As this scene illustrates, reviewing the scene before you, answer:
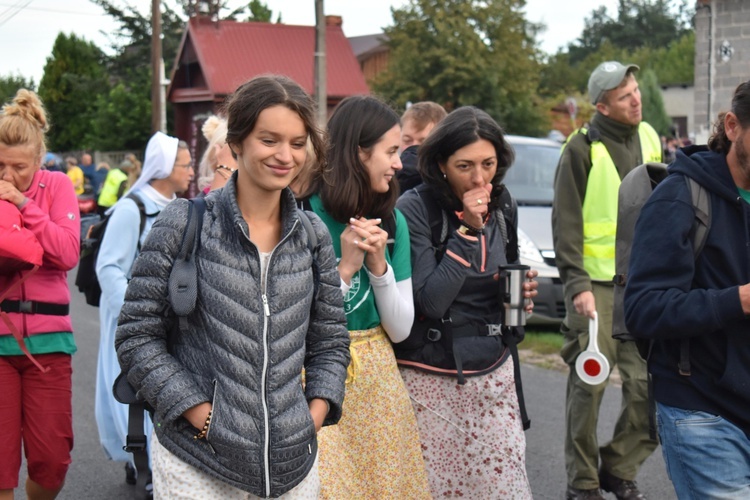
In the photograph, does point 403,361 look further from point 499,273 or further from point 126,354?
point 126,354

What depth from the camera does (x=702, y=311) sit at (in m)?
3.11

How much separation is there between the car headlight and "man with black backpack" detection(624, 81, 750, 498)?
24.1ft

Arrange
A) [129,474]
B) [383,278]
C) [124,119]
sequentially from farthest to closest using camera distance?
[124,119] → [129,474] → [383,278]

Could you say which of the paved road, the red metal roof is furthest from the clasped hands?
the red metal roof

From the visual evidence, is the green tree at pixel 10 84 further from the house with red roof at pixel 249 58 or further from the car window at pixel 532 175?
the car window at pixel 532 175

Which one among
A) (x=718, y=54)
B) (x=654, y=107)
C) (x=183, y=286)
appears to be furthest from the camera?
(x=654, y=107)

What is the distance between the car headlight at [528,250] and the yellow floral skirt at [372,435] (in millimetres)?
6999

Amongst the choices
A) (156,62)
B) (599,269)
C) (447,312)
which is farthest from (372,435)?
(156,62)

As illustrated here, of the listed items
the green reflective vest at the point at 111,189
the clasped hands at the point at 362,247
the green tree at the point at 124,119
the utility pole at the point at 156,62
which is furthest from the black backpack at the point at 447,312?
the green tree at the point at 124,119

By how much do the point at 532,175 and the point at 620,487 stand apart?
22.4 feet

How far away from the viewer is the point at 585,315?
5.45 metres

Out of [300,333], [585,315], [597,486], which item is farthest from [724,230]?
[597,486]

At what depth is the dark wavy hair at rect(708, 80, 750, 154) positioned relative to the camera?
317 centimetres

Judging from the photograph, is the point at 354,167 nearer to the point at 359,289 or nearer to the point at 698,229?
the point at 359,289
